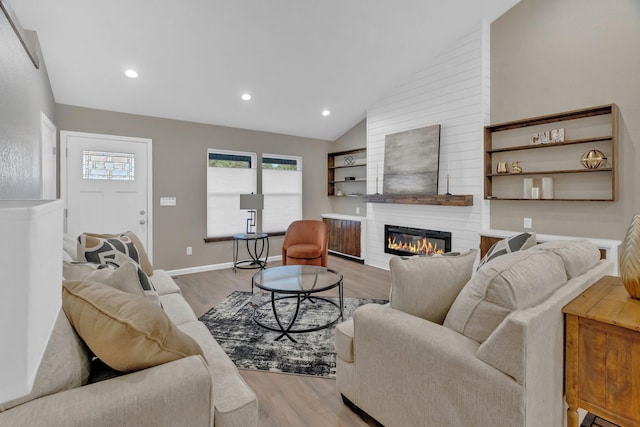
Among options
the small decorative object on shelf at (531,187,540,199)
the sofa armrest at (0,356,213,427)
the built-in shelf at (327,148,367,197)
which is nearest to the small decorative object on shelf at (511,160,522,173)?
the small decorative object on shelf at (531,187,540,199)

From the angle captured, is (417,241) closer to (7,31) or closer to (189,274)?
(189,274)

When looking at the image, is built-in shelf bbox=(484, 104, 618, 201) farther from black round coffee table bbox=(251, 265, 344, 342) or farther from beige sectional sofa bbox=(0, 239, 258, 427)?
beige sectional sofa bbox=(0, 239, 258, 427)

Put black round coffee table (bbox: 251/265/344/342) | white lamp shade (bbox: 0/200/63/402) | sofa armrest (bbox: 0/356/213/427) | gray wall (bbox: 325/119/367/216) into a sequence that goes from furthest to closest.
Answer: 1. gray wall (bbox: 325/119/367/216)
2. black round coffee table (bbox: 251/265/344/342)
3. sofa armrest (bbox: 0/356/213/427)
4. white lamp shade (bbox: 0/200/63/402)

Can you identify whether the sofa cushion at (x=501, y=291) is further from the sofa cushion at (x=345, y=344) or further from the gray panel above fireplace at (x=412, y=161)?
the gray panel above fireplace at (x=412, y=161)

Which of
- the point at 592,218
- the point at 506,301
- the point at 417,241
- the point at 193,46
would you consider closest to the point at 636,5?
the point at 592,218

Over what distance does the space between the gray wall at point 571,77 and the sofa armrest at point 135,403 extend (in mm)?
4115

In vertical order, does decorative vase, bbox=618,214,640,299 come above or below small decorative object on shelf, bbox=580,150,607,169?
below

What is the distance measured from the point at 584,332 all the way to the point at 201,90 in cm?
471

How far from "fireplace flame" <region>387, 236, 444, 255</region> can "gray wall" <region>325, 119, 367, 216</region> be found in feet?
3.86

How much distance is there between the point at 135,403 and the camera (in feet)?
3.24

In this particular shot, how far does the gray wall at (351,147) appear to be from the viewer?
634 centimetres

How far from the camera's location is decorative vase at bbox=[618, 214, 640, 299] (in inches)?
59.6

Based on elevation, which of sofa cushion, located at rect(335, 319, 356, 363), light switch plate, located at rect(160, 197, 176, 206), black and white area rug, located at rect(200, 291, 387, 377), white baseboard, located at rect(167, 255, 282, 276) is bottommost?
black and white area rug, located at rect(200, 291, 387, 377)

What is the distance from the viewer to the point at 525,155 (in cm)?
400
